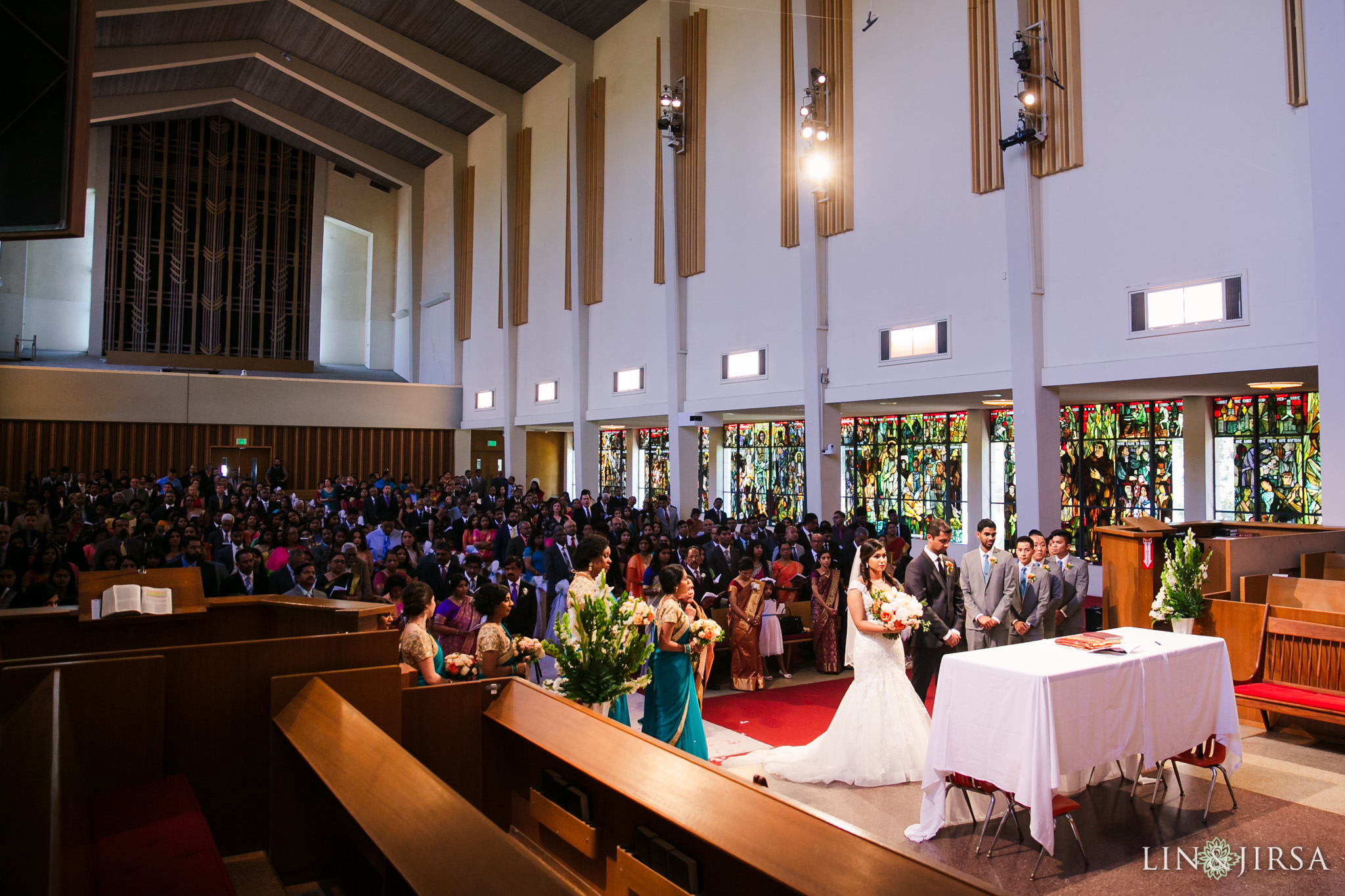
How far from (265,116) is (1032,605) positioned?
2109 centimetres

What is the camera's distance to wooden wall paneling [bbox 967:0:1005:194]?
10.4 meters

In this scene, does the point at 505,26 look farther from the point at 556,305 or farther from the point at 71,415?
the point at 71,415

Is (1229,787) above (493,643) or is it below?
below

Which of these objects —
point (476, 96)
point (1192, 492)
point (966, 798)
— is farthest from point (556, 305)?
point (966, 798)

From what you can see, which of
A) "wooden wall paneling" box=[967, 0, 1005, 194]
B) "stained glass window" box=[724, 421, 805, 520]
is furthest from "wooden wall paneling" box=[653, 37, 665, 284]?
"wooden wall paneling" box=[967, 0, 1005, 194]

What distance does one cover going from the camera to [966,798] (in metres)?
4.32

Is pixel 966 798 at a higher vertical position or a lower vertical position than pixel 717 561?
lower

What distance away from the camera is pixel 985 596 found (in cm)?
603

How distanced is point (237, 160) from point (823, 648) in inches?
860

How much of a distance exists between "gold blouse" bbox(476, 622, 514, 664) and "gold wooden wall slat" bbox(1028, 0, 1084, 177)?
858 centimetres

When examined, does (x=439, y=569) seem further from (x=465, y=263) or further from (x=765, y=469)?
(x=465, y=263)

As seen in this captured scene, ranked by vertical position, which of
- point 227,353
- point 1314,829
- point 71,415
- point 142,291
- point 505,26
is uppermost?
point 505,26

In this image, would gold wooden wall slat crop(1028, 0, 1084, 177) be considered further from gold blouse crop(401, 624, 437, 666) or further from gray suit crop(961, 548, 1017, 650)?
gold blouse crop(401, 624, 437, 666)

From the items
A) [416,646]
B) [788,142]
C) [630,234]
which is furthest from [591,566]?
[630,234]
